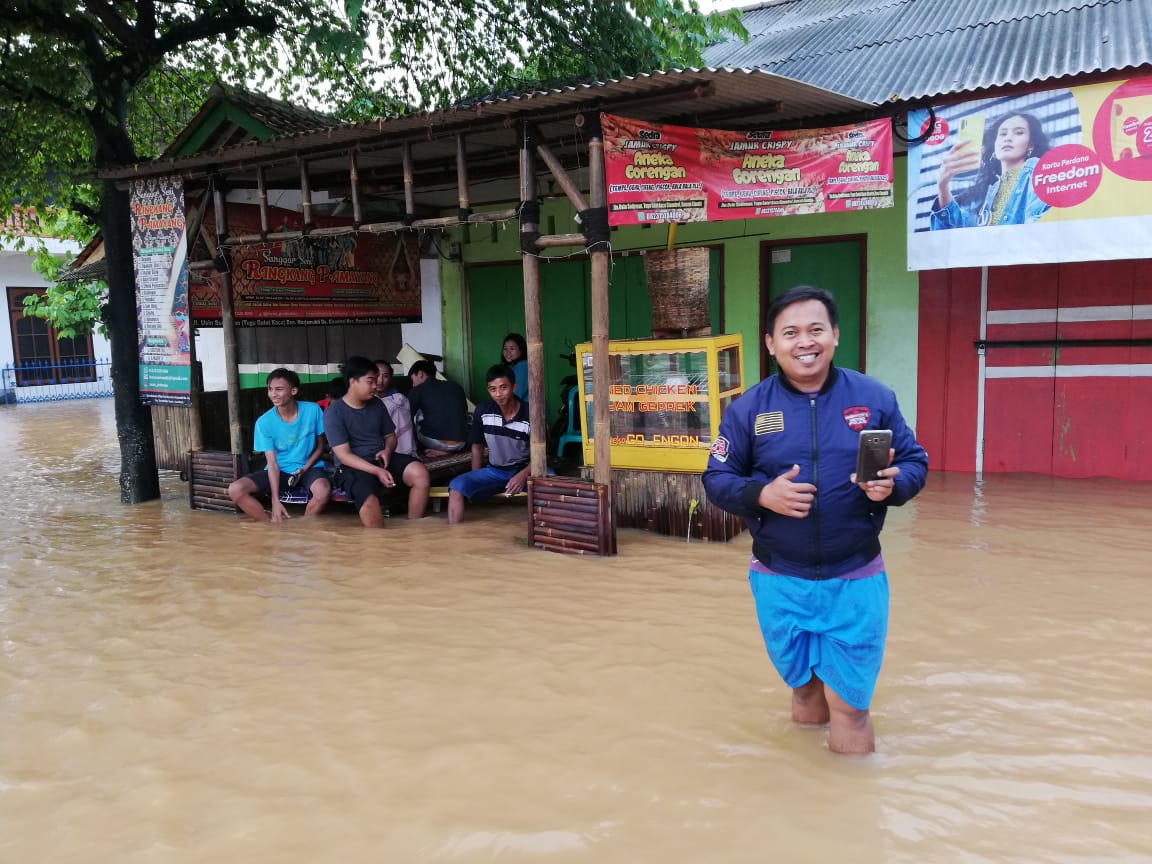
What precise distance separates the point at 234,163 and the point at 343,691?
5.45 meters

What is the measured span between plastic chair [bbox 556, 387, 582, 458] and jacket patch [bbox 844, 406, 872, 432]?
6419 mm

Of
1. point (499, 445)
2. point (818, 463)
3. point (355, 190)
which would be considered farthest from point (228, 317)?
point (818, 463)

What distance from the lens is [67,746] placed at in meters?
3.58

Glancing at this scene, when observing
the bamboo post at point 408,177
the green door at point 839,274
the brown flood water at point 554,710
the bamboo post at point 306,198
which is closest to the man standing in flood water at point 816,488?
the brown flood water at point 554,710

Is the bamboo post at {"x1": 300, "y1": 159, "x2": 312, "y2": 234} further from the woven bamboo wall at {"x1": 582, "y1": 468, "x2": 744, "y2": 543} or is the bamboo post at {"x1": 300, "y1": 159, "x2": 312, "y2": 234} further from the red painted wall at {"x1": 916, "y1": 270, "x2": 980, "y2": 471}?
the red painted wall at {"x1": 916, "y1": 270, "x2": 980, "y2": 471}

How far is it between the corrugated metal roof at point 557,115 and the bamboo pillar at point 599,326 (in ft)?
1.17

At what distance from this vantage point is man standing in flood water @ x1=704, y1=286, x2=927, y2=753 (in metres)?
2.86

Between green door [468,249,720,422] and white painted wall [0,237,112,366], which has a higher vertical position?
white painted wall [0,237,112,366]

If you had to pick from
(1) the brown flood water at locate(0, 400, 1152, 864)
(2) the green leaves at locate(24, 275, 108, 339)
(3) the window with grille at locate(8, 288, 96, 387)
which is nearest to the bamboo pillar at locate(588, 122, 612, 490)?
(1) the brown flood water at locate(0, 400, 1152, 864)

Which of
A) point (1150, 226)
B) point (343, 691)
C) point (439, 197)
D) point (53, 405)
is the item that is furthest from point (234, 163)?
point (53, 405)

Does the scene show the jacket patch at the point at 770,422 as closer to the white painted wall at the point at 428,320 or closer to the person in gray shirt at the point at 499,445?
the person in gray shirt at the point at 499,445

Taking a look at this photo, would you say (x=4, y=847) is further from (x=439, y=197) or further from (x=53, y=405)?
(x=53, y=405)

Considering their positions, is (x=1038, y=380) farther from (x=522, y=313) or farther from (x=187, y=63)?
(x=187, y=63)

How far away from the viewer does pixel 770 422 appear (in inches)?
117
